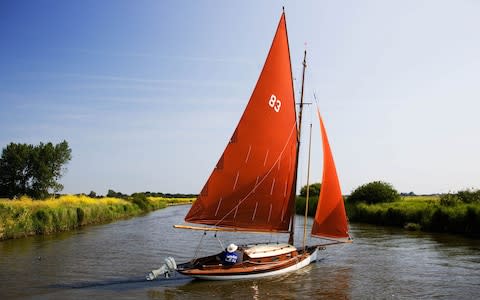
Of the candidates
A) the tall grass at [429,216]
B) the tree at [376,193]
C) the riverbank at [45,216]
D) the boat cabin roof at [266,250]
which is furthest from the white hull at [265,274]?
the tree at [376,193]

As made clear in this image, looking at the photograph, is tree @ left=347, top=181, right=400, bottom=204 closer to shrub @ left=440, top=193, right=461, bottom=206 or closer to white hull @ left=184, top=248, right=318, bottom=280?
shrub @ left=440, top=193, right=461, bottom=206

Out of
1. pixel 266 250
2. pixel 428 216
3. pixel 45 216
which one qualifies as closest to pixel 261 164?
pixel 266 250

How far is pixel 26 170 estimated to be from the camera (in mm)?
64875

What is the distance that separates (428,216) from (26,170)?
186 feet

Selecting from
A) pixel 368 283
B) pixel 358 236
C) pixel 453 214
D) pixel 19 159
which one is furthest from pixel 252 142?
pixel 19 159

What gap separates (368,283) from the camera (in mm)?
21188

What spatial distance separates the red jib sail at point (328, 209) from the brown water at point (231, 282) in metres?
2.15

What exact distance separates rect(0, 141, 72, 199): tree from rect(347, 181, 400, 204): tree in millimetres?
48130

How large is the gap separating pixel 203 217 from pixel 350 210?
144 feet

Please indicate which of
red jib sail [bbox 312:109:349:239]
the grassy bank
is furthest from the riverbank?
the grassy bank

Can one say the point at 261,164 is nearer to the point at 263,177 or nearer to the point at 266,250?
the point at 263,177

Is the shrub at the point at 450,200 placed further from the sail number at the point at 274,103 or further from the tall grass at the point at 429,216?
the sail number at the point at 274,103

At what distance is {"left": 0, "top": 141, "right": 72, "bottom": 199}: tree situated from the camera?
210ft

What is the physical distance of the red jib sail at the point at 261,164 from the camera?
2180 cm
